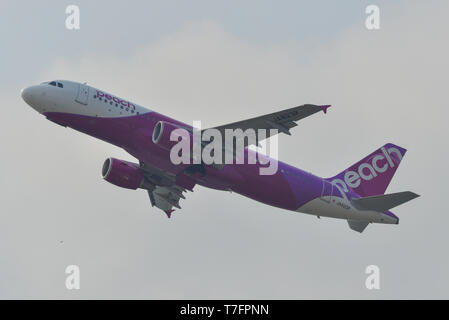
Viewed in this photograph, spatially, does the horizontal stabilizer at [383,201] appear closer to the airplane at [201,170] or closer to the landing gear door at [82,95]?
the airplane at [201,170]

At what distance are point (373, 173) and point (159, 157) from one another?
17.4 meters

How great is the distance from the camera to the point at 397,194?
5478cm

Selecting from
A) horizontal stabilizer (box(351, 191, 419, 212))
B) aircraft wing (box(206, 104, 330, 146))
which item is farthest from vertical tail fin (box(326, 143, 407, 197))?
aircraft wing (box(206, 104, 330, 146))

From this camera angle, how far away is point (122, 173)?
5684cm

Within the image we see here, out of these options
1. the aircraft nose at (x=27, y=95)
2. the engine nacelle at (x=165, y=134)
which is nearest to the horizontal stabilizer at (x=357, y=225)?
the engine nacelle at (x=165, y=134)

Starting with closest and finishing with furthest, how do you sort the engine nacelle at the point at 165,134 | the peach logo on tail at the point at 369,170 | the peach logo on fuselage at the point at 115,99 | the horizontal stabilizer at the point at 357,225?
the engine nacelle at the point at 165,134 → the peach logo on fuselage at the point at 115,99 → the horizontal stabilizer at the point at 357,225 → the peach logo on tail at the point at 369,170

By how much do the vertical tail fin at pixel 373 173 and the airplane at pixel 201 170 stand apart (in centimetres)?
7

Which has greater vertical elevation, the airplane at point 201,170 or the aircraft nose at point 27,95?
the aircraft nose at point 27,95

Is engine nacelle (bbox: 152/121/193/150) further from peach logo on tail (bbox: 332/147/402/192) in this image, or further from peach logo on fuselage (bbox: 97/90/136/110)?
peach logo on tail (bbox: 332/147/402/192)

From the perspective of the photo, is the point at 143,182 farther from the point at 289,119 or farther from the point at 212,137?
the point at 289,119

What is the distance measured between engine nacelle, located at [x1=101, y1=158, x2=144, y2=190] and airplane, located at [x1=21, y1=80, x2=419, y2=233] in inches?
2.7

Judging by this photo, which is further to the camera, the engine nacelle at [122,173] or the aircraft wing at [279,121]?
the engine nacelle at [122,173]

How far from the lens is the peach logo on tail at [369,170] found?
59969mm

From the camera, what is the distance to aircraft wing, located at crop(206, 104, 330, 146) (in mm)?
48250
